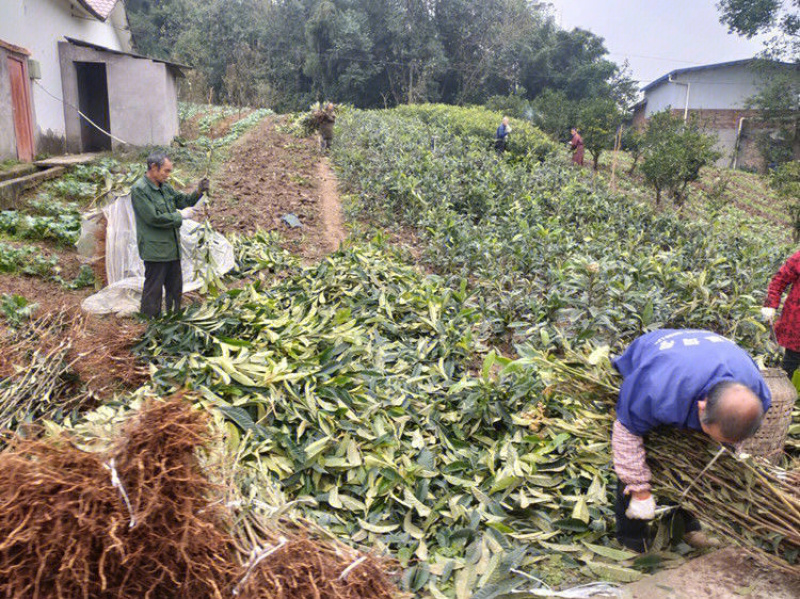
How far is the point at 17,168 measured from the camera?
371 inches

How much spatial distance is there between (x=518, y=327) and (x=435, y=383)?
1369mm

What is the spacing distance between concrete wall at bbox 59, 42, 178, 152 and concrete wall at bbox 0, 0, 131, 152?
1.33 feet

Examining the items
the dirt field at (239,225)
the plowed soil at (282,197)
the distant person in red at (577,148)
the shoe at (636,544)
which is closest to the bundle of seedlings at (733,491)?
the shoe at (636,544)

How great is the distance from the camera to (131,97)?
13.5 m

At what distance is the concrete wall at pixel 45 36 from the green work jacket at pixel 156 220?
26.0 feet

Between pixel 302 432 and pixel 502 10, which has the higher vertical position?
pixel 502 10

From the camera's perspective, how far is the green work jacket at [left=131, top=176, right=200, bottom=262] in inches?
185

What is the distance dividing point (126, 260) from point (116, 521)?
447 centimetres

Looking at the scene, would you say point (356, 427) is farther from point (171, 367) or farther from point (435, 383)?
point (171, 367)

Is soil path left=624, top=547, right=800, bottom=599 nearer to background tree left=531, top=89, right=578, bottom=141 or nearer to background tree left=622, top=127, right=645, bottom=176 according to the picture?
background tree left=622, top=127, right=645, bottom=176

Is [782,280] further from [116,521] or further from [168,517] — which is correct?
[116,521]

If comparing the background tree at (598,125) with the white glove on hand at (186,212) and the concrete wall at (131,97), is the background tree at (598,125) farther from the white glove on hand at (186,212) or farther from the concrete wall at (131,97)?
the white glove on hand at (186,212)

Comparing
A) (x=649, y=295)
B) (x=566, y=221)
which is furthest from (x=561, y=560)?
(x=566, y=221)

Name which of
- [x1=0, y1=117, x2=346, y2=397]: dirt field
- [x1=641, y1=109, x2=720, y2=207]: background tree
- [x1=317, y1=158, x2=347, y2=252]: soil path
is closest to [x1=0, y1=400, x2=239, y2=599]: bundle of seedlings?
[x1=0, y1=117, x2=346, y2=397]: dirt field
